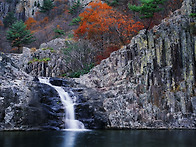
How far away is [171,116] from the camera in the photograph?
16.9m

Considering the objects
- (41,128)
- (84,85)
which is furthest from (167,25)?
(41,128)

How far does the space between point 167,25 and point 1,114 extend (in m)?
15.4

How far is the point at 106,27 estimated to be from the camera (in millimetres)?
29453

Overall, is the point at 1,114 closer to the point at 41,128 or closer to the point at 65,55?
the point at 41,128

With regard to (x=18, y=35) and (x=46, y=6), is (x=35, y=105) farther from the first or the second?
(x=46, y=6)

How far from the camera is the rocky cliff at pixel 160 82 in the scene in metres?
17.0

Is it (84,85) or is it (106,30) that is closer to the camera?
(84,85)

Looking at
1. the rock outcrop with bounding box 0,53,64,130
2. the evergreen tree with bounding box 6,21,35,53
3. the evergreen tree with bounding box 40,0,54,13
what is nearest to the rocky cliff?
the rock outcrop with bounding box 0,53,64,130

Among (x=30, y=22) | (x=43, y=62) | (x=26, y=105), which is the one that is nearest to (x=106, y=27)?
(x=43, y=62)

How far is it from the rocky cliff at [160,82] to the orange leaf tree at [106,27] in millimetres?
7364

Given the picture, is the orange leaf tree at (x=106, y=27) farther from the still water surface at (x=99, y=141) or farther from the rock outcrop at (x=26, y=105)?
the still water surface at (x=99, y=141)

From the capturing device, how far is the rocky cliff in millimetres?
17016

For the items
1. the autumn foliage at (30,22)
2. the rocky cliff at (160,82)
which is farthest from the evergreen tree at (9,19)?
the rocky cliff at (160,82)

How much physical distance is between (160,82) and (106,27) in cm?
1387
